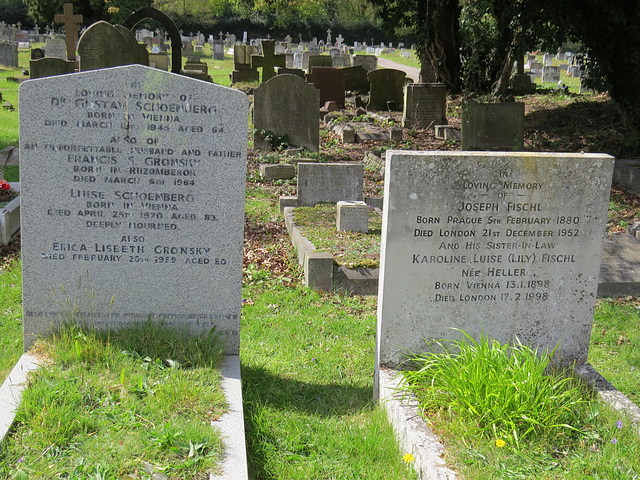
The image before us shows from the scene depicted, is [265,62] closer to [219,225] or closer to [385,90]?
[385,90]

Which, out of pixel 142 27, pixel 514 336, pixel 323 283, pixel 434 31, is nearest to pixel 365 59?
pixel 434 31

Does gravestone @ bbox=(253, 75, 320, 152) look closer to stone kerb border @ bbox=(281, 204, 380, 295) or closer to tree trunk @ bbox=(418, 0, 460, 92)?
stone kerb border @ bbox=(281, 204, 380, 295)

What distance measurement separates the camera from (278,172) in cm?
1126

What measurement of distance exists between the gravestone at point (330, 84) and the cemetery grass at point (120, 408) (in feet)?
52.4

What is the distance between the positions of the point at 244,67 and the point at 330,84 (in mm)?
10045

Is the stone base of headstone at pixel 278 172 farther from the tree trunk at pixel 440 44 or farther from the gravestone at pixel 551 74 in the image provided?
the gravestone at pixel 551 74

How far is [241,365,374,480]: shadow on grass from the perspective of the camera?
3732 millimetres

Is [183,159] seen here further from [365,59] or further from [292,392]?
[365,59]

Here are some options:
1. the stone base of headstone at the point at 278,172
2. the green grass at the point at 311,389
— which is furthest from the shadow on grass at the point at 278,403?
the stone base of headstone at the point at 278,172

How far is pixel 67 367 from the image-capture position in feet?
12.7

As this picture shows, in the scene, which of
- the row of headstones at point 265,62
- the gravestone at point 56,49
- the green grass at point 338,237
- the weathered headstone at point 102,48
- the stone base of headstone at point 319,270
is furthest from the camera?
the gravestone at point 56,49

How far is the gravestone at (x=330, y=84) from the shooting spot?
63.4 feet

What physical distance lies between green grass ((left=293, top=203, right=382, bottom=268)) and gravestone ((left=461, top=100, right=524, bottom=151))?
224 inches

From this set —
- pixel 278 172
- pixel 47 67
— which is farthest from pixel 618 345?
pixel 47 67
